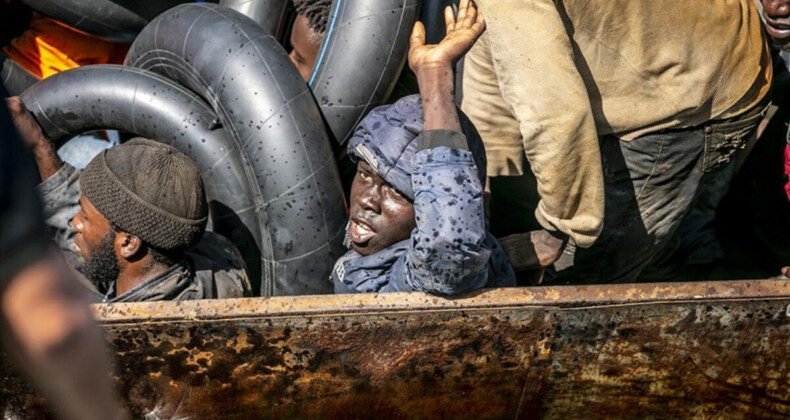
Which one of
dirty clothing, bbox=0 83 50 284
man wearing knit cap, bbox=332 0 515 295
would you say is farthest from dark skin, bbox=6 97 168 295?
dirty clothing, bbox=0 83 50 284

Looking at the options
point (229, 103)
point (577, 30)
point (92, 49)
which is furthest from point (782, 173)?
point (92, 49)

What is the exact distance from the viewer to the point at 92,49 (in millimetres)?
3615

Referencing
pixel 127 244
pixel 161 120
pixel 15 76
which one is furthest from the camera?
pixel 15 76

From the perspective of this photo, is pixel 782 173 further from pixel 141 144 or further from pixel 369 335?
pixel 141 144

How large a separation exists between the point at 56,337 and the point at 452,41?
141 cm

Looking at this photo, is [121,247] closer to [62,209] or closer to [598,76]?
[62,209]

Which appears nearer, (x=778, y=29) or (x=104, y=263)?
(x=104, y=263)

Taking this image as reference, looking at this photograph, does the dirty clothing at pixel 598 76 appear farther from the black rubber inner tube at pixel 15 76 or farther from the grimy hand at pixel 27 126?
the black rubber inner tube at pixel 15 76

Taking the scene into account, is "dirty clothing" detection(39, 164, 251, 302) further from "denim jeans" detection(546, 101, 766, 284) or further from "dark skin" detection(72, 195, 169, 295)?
"denim jeans" detection(546, 101, 766, 284)

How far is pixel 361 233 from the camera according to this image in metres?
2.26

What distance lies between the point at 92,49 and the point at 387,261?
6.32ft

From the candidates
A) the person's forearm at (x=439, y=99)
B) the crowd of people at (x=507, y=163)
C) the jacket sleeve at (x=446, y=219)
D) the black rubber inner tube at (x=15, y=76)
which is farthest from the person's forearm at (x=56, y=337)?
the black rubber inner tube at (x=15, y=76)

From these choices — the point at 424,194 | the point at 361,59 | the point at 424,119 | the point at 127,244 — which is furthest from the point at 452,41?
the point at 127,244

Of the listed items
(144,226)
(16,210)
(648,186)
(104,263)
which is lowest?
(648,186)
